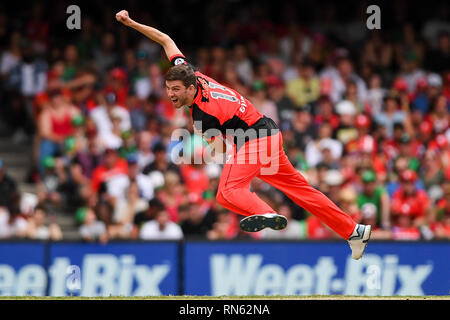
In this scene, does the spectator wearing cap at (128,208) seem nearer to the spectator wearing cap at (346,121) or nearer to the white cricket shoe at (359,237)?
the spectator wearing cap at (346,121)

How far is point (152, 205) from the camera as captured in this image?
1441 centimetres

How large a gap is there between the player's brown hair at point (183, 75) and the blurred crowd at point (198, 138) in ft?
16.7

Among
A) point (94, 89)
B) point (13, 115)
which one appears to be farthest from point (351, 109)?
point (13, 115)

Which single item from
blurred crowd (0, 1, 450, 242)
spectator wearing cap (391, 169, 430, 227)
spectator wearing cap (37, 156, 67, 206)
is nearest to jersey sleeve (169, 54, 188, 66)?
blurred crowd (0, 1, 450, 242)

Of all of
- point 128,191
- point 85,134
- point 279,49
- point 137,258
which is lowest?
point 137,258

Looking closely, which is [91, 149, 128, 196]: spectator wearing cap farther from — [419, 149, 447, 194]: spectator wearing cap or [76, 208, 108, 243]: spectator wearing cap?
[419, 149, 447, 194]: spectator wearing cap

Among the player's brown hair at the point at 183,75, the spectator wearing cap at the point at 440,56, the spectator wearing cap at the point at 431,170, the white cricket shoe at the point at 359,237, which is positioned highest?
the spectator wearing cap at the point at 440,56

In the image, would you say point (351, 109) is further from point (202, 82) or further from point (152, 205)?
point (202, 82)

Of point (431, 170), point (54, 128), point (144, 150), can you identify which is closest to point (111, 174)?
point (144, 150)

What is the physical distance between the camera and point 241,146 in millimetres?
9477

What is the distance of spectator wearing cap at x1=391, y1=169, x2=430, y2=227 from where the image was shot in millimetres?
15047

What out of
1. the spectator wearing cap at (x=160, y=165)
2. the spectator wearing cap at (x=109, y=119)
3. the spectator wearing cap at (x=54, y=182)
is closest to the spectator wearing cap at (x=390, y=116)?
the spectator wearing cap at (x=160, y=165)

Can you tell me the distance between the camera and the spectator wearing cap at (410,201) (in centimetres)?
1505
